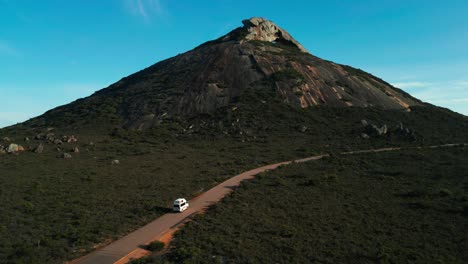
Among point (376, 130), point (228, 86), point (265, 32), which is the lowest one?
point (376, 130)

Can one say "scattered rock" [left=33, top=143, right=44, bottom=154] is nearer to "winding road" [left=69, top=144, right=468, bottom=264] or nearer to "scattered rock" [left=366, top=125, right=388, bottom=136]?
"winding road" [left=69, top=144, right=468, bottom=264]

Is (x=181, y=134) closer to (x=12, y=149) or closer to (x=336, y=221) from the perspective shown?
(x=12, y=149)

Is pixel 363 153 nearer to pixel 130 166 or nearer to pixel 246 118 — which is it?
pixel 246 118

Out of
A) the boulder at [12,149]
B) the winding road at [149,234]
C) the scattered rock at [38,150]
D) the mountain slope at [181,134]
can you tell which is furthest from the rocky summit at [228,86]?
the winding road at [149,234]

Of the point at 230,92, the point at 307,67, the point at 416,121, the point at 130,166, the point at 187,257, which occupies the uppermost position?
the point at 307,67

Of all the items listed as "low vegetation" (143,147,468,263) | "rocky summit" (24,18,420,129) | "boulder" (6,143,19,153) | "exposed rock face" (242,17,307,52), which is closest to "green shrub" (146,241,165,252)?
"low vegetation" (143,147,468,263)

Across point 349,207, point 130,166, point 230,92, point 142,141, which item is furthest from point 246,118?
point 349,207

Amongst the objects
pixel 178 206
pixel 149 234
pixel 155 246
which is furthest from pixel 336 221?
pixel 149 234
